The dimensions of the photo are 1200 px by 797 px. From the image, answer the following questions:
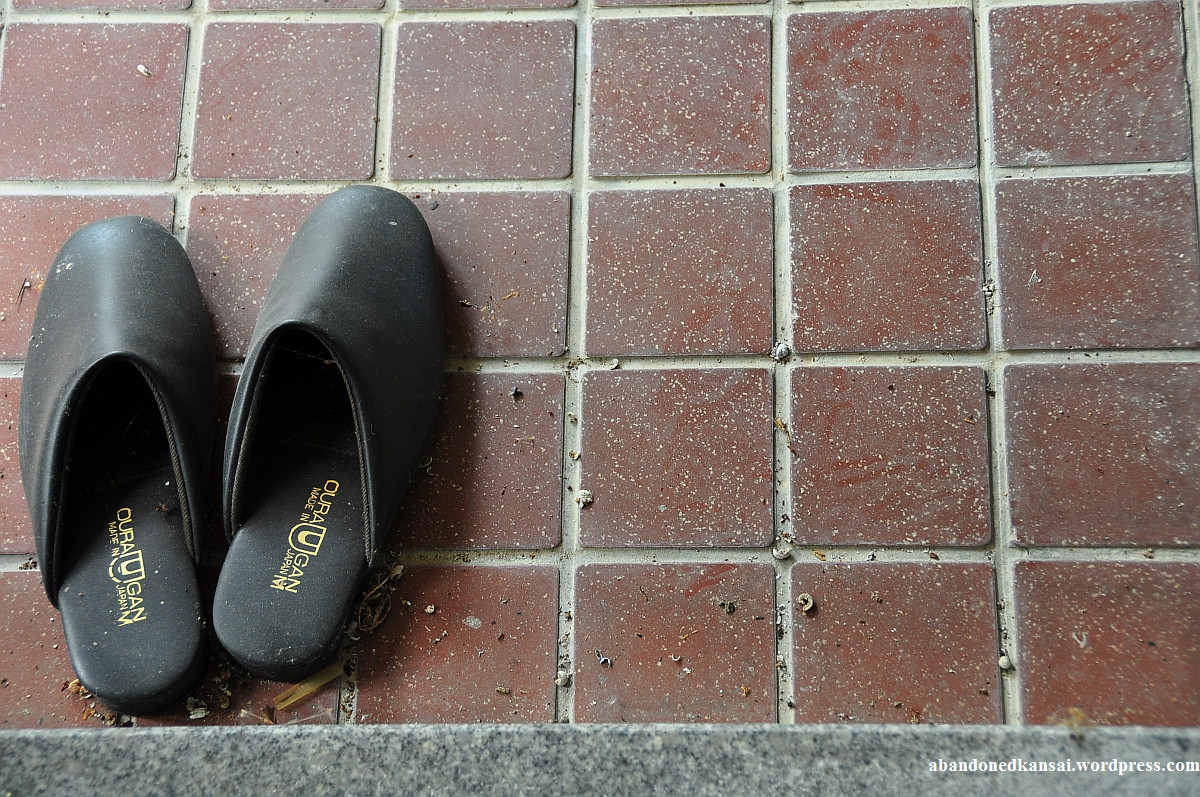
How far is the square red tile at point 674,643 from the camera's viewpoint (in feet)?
3.21

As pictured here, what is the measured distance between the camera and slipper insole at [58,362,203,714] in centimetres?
95

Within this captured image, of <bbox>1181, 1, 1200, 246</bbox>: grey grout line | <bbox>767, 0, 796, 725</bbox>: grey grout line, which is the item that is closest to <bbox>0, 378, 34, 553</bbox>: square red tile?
<bbox>767, 0, 796, 725</bbox>: grey grout line

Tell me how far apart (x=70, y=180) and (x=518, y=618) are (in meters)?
0.80

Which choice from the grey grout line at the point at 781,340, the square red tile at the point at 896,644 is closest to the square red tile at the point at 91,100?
the grey grout line at the point at 781,340

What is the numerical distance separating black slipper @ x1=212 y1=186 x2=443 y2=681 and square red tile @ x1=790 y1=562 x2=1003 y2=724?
19.8 inches

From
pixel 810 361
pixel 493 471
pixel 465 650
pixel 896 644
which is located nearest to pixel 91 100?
pixel 493 471

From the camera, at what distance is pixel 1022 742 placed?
83 cm

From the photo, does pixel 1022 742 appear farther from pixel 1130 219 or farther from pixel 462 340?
pixel 462 340

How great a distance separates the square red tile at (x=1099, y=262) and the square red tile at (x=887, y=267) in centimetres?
5

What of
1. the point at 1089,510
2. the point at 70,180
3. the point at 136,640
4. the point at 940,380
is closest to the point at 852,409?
the point at 940,380

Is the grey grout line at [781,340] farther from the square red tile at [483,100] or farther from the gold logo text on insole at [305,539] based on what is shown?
the gold logo text on insole at [305,539]

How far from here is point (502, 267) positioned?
107 centimetres

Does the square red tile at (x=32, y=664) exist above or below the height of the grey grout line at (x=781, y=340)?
A: below

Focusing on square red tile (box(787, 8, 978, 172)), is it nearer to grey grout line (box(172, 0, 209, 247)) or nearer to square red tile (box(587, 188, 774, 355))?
square red tile (box(587, 188, 774, 355))
